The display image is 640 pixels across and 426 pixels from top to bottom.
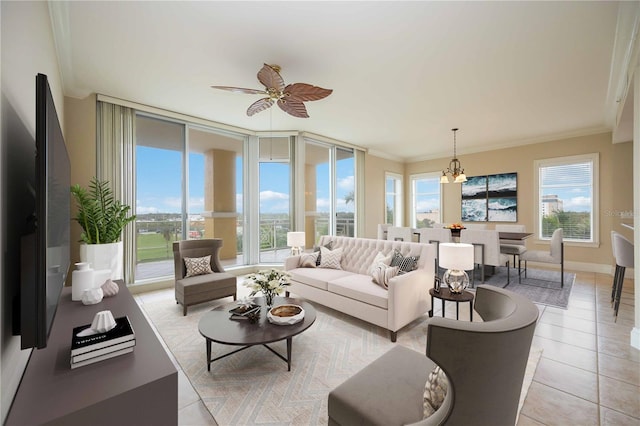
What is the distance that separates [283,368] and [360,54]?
10.1 ft

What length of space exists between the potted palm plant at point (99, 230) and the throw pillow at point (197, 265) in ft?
2.75

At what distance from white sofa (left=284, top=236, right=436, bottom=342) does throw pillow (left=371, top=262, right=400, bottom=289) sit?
6 cm

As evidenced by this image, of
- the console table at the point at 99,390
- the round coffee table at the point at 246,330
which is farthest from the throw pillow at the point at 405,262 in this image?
the console table at the point at 99,390

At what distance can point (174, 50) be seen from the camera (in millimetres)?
2705

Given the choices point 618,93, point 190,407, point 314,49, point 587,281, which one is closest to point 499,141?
point 618,93

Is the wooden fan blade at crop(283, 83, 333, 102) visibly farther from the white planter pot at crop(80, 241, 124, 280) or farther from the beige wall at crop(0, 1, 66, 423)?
the white planter pot at crop(80, 241, 124, 280)

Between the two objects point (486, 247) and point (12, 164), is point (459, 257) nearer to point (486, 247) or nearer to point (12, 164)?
point (486, 247)

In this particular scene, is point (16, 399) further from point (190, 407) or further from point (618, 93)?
point (618, 93)

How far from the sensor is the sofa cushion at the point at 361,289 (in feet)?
8.79

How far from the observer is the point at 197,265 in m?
3.57

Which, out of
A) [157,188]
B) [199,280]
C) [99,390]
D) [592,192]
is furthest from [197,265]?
[592,192]

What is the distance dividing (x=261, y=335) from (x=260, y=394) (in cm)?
37

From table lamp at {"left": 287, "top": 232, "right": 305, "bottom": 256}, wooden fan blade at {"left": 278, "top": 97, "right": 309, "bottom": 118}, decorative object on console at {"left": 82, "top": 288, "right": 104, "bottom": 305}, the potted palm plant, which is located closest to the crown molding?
table lamp at {"left": 287, "top": 232, "right": 305, "bottom": 256}

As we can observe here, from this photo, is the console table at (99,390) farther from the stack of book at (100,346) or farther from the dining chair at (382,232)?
the dining chair at (382,232)
